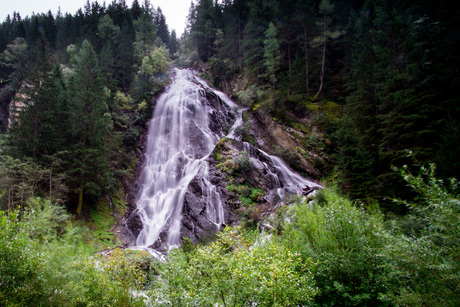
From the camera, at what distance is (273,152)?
2461 centimetres

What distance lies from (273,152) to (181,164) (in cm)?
1025

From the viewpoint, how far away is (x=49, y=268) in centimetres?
479

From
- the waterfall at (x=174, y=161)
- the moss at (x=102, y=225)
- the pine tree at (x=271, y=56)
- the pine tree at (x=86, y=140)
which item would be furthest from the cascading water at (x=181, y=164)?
the pine tree at (x=271, y=56)

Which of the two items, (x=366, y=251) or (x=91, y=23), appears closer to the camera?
(x=366, y=251)

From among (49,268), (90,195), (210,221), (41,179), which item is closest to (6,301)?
(49,268)

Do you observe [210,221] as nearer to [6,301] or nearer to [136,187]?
[136,187]

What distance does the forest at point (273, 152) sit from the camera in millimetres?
4391

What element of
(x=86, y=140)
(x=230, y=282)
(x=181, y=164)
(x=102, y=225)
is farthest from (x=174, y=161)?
(x=230, y=282)

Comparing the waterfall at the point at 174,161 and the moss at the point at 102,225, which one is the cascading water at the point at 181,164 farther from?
the moss at the point at 102,225

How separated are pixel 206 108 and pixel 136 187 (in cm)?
1396

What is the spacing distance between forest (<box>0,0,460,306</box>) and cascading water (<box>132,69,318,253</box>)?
1.80 meters

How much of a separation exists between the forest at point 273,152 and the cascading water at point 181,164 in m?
1.80

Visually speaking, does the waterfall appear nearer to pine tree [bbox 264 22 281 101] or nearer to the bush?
pine tree [bbox 264 22 281 101]

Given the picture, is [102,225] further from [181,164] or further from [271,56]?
[271,56]
